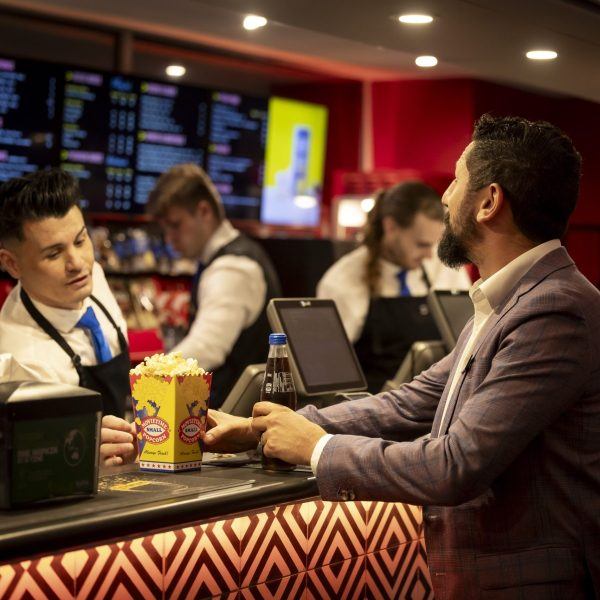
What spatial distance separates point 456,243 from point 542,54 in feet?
4.94

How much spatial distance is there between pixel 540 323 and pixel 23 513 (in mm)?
1012

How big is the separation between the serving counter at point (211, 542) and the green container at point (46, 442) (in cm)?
4

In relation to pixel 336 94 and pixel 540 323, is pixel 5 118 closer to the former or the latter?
pixel 336 94

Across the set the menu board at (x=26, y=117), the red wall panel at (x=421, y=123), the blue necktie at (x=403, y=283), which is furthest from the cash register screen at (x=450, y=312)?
the red wall panel at (x=421, y=123)

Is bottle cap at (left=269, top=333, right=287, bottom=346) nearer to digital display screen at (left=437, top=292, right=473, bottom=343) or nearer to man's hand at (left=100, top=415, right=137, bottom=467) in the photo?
man's hand at (left=100, top=415, right=137, bottom=467)

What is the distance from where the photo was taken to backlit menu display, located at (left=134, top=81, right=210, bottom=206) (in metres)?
7.55

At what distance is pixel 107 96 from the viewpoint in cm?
732

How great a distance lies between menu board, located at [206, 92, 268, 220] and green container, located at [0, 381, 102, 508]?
599 centimetres

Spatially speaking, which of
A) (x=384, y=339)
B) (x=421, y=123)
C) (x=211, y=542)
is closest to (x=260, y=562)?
(x=211, y=542)

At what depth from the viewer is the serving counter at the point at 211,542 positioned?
2.02 metres

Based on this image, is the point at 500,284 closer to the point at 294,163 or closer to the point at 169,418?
the point at 169,418

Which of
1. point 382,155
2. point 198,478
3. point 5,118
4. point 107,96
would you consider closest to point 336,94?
point 382,155

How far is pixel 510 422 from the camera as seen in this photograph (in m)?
2.00

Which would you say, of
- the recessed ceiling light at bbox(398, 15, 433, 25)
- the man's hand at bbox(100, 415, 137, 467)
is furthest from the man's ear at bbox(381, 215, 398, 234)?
the man's hand at bbox(100, 415, 137, 467)
